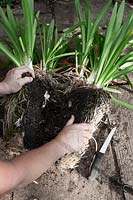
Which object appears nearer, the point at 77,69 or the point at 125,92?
the point at 77,69

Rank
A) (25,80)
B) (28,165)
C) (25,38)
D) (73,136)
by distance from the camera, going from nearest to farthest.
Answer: (28,165) < (73,136) < (25,80) < (25,38)

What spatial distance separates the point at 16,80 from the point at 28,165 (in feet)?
1.50

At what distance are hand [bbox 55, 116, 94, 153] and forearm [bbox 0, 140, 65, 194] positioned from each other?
0.09 feet

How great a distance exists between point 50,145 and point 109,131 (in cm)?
57

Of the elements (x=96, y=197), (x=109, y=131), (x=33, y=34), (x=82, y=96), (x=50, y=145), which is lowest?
(x=96, y=197)

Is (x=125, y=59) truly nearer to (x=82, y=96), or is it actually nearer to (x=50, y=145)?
(x=82, y=96)

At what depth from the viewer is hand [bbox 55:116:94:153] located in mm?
1592

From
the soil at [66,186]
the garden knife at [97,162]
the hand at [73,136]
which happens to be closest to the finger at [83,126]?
the hand at [73,136]

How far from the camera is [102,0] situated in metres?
2.95

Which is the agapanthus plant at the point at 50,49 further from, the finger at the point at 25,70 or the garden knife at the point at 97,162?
the garden knife at the point at 97,162

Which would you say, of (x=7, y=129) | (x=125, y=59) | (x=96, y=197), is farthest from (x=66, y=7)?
(x=96, y=197)

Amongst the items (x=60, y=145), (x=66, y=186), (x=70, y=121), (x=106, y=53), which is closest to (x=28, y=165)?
(x=60, y=145)

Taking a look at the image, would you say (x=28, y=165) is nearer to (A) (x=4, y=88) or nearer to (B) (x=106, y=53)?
(A) (x=4, y=88)

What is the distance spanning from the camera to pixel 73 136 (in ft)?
5.29
